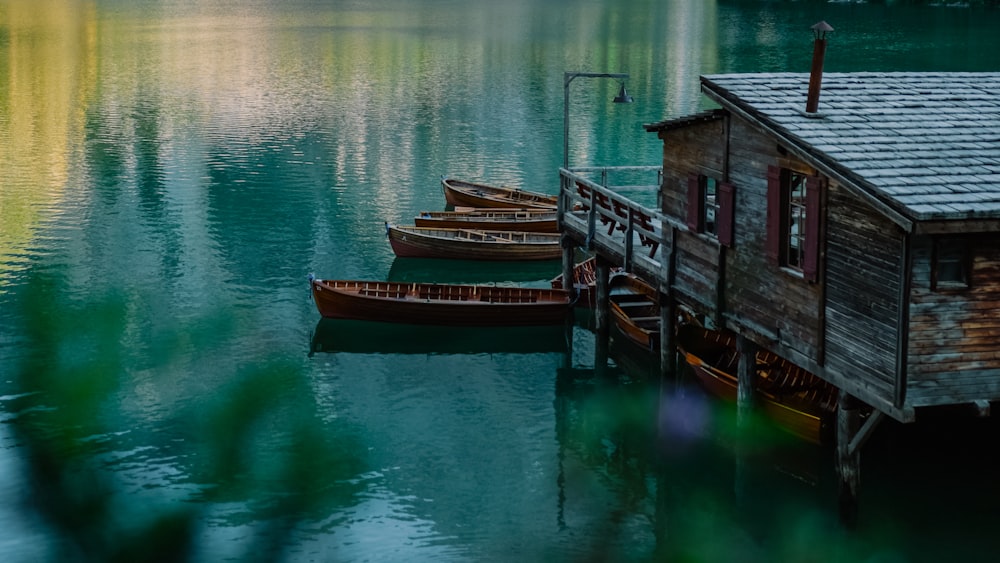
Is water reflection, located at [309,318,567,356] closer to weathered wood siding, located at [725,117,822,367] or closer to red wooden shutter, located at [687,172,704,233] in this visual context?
red wooden shutter, located at [687,172,704,233]

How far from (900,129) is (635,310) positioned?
49.1ft

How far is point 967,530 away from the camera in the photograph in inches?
1030

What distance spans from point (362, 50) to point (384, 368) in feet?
348

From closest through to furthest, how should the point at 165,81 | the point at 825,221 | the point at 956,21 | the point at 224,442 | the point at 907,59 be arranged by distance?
the point at 825,221 → the point at 224,442 → the point at 165,81 → the point at 907,59 → the point at 956,21

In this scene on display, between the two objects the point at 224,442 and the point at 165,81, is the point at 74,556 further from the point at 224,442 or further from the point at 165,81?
the point at 165,81

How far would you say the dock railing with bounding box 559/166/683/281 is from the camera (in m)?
33.4

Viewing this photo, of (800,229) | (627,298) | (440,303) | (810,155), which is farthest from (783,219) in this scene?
(440,303)

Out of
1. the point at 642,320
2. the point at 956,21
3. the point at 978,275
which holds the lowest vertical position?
the point at 642,320

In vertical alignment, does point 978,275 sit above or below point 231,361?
above

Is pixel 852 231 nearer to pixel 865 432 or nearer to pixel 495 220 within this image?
pixel 865 432

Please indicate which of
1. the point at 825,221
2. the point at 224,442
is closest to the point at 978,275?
the point at 825,221

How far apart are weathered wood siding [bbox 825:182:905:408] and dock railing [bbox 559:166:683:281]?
24.4 feet

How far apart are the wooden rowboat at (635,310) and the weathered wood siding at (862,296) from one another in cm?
1037

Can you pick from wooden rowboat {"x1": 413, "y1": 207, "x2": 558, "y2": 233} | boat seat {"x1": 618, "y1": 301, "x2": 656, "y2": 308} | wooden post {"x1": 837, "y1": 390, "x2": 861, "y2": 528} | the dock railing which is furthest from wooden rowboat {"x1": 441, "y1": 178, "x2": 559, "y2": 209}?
wooden post {"x1": 837, "y1": 390, "x2": 861, "y2": 528}
